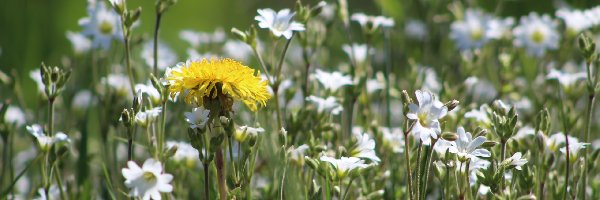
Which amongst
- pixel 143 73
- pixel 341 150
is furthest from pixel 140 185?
pixel 143 73

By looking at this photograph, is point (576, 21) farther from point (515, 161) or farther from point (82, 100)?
point (82, 100)

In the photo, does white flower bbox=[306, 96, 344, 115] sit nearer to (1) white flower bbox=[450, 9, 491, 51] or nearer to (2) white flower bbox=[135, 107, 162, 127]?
(2) white flower bbox=[135, 107, 162, 127]

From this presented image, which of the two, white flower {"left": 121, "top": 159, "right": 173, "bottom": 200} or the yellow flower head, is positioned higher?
the yellow flower head

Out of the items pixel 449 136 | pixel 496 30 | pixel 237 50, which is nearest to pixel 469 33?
pixel 496 30

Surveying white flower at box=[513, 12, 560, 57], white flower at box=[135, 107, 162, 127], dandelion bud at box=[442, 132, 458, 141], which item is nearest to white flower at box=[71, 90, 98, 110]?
white flower at box=[135, 107, 162, 127]

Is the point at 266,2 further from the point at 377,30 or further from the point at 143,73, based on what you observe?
the point at 377,30

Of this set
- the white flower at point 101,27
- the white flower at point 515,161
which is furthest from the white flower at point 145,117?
the white flower at point 101,27
